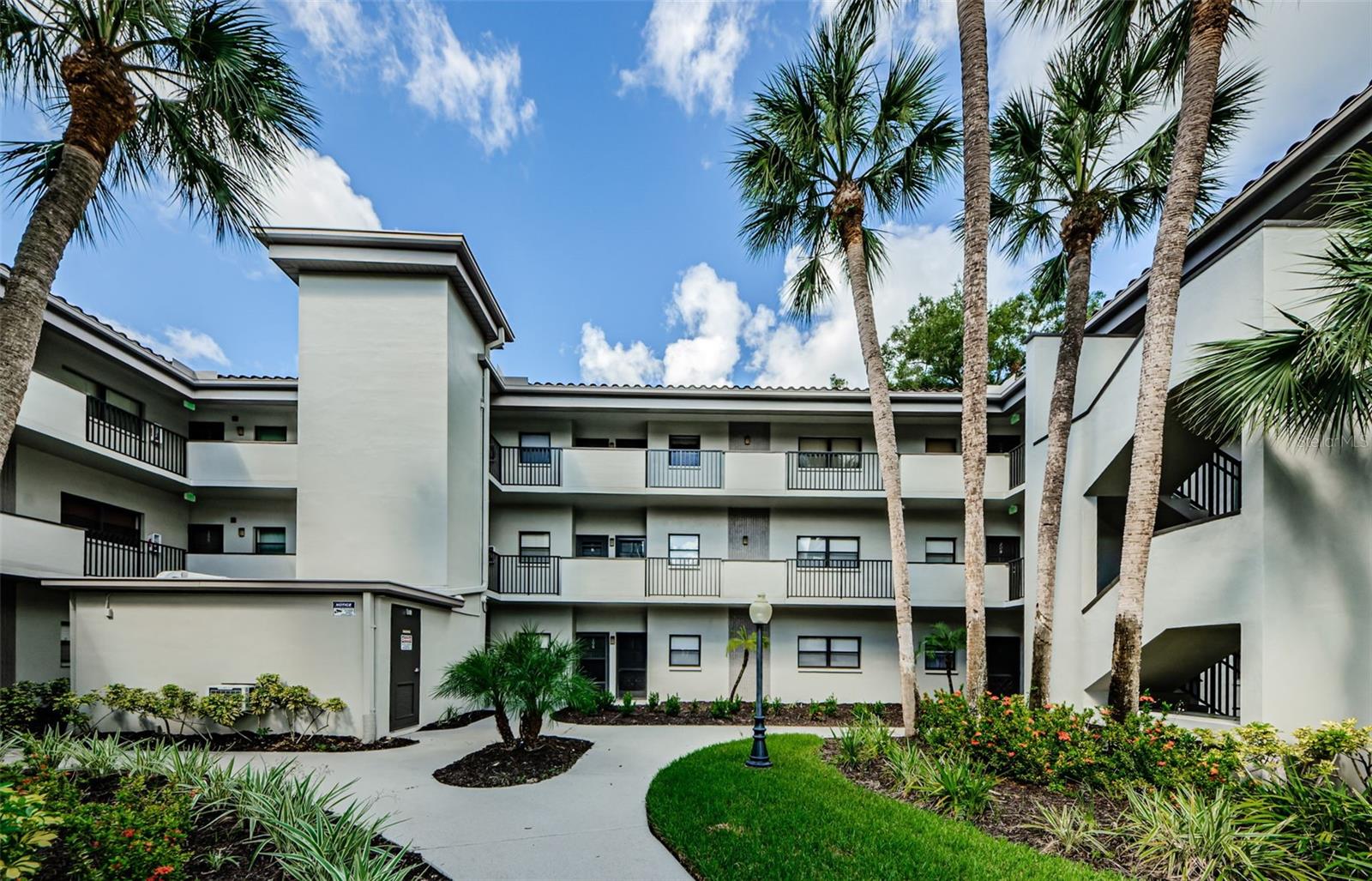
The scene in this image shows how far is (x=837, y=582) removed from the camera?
16.5 metres

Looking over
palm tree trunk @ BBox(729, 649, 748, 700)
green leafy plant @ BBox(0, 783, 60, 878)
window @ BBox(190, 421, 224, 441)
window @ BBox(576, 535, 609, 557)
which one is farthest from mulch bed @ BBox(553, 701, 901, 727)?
window @ BBox(190, 421, 224, 441)

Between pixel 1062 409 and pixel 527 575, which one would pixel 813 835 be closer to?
pixel 1062 409

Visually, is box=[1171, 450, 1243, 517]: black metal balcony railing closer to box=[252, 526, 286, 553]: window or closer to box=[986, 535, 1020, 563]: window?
box=[986, 535, 1020, 563]: window

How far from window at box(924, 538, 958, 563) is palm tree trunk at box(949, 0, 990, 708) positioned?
8525 millimetres

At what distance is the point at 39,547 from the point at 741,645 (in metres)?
13.8

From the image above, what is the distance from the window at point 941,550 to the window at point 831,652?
9.33 ft

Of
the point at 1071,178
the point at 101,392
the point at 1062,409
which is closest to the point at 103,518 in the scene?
the point at 101,392

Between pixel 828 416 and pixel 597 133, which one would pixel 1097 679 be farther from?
pixel 597 133

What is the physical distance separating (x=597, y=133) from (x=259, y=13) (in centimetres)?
756

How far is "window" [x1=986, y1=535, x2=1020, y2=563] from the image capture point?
1788 centimetres

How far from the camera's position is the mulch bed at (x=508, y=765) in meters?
8.55

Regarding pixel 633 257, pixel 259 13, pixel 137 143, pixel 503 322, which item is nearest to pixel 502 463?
pixel 503 322

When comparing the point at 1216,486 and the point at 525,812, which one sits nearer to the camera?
the point at 525,812

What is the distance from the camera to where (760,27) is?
37.1ft
